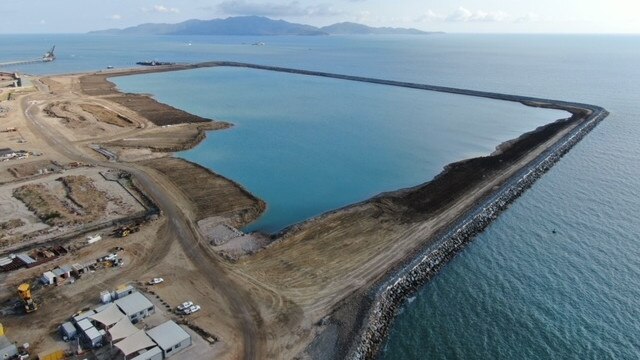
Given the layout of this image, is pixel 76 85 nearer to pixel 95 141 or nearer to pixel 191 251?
pixel 95 141

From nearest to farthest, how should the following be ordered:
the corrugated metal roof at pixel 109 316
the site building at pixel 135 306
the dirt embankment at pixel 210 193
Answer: the corrugated metal roof at pixel 109 316 → the site building at pixel 135 306 → the dirt embankment at pixel 210 193

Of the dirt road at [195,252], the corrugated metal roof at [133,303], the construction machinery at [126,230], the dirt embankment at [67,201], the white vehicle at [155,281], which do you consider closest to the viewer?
the dirt road at [195,252]

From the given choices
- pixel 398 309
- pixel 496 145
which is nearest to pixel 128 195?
pixel 398 309

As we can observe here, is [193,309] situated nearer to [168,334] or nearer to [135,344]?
[168,334]

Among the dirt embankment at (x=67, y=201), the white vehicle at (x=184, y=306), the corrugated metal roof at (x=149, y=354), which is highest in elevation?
the dirt embankment at (x=67, y=201)

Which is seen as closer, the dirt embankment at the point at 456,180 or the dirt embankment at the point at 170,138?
the dirt embankment at the point at 456,180

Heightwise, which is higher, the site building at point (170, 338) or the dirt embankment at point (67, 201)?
the dirt embankment at point (67, 201)

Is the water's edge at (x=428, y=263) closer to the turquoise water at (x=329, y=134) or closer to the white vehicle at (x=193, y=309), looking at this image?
the turquoise water at (x=329, y=134)

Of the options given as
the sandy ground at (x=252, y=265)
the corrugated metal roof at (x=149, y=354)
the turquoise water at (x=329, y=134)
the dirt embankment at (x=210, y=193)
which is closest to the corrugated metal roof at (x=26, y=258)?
the sandy ground at (x=252, y=265)
